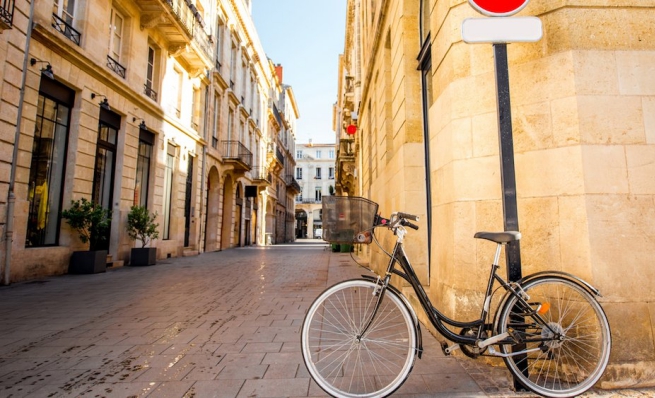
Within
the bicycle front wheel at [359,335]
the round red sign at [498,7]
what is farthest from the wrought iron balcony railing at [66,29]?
the bicycle front wheel at [359,335]

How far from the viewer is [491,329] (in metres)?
2.36

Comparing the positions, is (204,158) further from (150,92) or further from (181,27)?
(181,27)

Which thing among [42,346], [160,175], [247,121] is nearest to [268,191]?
[247,121]

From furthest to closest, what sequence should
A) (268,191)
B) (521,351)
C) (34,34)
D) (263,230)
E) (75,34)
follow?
(268,191)
(263,230)
(75,34)
(34,34)
(521,351)

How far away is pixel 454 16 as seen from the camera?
3.19 m

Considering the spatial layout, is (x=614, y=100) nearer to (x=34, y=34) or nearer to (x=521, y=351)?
(x=521, y=351)

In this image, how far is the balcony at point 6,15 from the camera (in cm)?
659

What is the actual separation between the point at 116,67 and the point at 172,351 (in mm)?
11300

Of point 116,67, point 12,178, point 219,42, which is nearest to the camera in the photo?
point 12,178

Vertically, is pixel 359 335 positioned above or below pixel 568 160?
below

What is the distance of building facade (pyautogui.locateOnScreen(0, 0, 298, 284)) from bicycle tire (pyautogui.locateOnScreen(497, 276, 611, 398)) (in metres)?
8.85

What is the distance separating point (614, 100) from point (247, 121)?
2492cm

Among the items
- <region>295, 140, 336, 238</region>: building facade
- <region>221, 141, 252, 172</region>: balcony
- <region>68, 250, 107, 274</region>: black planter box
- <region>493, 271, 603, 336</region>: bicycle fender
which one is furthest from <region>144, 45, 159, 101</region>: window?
<region>295, 140, 336, 238</region>: building facade

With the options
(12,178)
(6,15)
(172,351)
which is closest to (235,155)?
(12,178)
